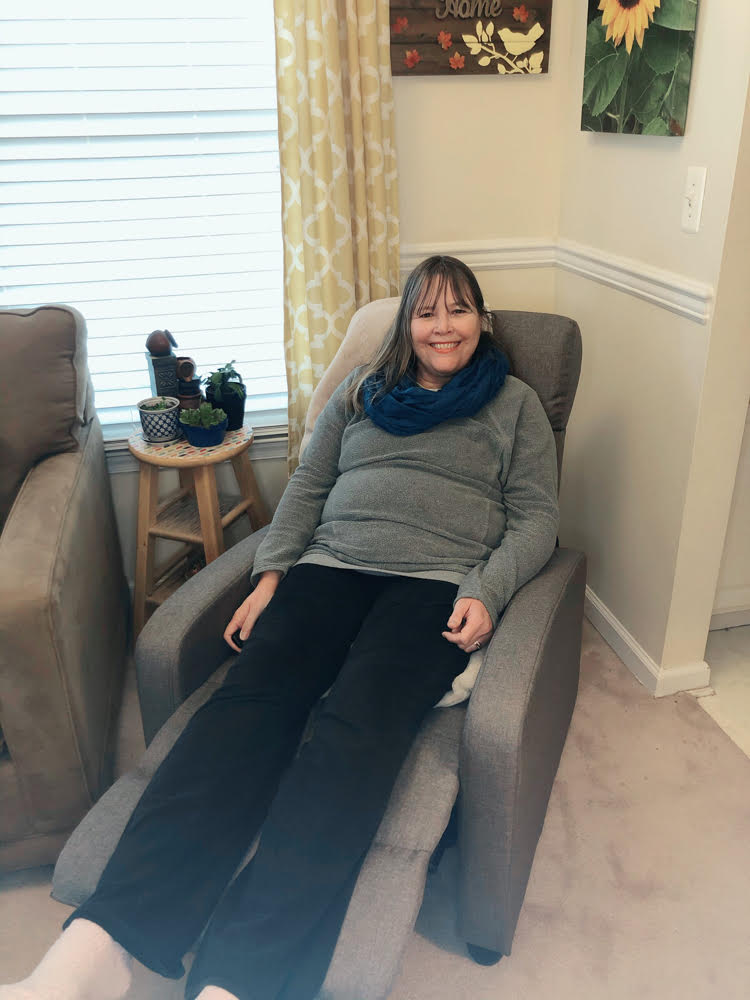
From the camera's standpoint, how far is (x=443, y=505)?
1.67 metres

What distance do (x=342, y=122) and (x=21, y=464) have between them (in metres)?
1.14

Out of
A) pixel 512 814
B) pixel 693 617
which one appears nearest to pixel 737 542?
pixel 693 617

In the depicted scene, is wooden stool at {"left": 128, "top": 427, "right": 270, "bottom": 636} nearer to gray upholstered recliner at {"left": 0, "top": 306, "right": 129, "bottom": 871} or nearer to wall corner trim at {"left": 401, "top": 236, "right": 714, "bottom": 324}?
gray upholstered recliner at {"left": 0, "top": 306, "right": 129, "bottom": 871}

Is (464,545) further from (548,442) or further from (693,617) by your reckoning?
(693,617)

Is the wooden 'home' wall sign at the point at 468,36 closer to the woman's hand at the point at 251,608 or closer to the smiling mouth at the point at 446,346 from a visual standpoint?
the smiling mouth at the point at 446,346

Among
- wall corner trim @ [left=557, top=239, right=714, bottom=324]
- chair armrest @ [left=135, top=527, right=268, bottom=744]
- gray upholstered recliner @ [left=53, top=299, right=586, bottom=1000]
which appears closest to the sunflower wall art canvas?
wall corner trim @ [left=557, top=239, right=714, bottom=324]

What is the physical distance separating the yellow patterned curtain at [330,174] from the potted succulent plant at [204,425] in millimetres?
248

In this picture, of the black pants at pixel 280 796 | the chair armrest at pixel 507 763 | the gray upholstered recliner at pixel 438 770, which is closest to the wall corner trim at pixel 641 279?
the gray upholstered recliner at pixel 438 770

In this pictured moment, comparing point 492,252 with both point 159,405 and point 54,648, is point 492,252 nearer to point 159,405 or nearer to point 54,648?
point 159,405

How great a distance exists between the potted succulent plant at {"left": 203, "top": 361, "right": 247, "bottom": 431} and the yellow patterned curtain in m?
0.15

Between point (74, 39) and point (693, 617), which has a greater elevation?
point (74, 39)

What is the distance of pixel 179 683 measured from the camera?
149 cm

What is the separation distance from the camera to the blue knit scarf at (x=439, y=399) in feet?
5.58

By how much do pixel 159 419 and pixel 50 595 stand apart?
0.80 metres
